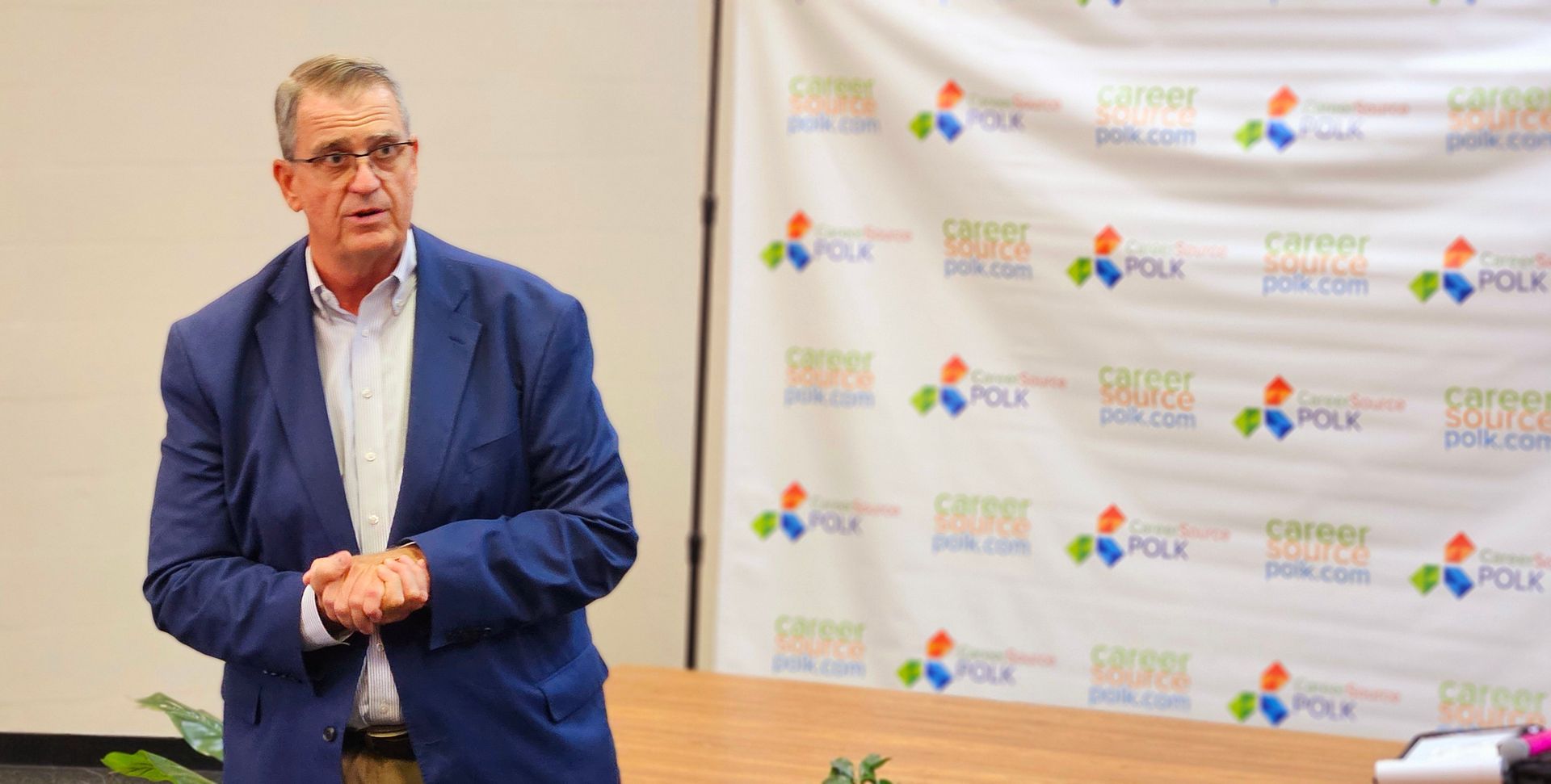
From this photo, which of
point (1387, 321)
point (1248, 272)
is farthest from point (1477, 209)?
point (1248, 272)

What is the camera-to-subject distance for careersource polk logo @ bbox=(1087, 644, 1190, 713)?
3.25 metres

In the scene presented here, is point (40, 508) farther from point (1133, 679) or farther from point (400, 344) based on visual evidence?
point (1133, 679)

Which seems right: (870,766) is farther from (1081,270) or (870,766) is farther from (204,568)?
(1081,270)

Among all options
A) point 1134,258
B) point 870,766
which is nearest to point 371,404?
point 870,766

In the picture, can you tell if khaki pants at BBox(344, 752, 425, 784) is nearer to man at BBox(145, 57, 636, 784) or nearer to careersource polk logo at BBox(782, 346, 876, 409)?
man at BBox(145, 57, 636, 784)

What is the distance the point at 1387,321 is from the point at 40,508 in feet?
11.4

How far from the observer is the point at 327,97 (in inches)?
60.0

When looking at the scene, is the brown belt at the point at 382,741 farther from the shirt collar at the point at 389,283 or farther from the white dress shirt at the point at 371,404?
the shirt collar at the point at 389,283

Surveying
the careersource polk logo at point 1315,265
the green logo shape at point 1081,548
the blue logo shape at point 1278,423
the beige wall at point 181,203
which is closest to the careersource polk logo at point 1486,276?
the careersource polk logo at point 1315,265

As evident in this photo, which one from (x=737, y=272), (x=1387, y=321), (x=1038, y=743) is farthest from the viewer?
(x=737, y=272)

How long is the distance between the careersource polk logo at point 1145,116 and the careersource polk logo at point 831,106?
0.55 metres

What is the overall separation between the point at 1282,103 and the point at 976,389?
0.97 m

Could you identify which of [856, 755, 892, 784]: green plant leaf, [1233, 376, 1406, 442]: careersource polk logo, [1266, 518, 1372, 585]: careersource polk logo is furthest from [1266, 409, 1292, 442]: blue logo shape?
[856, 755, 892, 784]: green plant leaf

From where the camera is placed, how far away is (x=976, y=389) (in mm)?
3305
